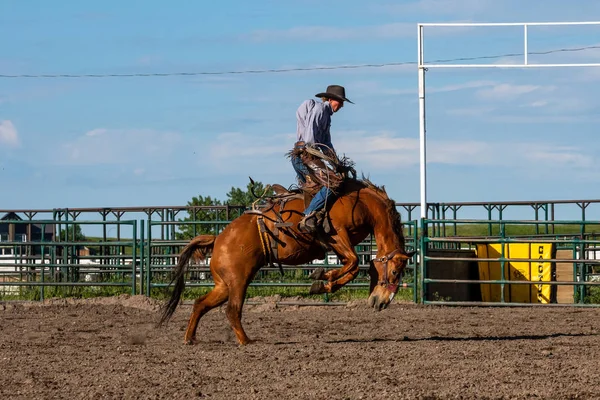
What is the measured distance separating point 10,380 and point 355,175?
3.91m

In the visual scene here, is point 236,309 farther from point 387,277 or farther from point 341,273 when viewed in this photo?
point 387,277

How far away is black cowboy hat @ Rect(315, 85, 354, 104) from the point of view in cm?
929

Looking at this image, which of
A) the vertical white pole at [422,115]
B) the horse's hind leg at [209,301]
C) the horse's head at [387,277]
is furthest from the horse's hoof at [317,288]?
the vertical white pole at [422,115]

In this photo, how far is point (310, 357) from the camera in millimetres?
8320

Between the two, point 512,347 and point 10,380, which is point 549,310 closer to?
point 512,347

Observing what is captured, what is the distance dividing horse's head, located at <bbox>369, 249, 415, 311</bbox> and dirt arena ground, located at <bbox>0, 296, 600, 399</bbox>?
0.43m

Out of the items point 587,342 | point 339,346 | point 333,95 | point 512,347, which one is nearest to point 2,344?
point 339,346

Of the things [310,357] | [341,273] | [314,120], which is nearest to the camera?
[310,357]

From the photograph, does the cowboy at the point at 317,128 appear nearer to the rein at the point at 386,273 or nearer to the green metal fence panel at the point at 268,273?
the rein at the point at 386,273

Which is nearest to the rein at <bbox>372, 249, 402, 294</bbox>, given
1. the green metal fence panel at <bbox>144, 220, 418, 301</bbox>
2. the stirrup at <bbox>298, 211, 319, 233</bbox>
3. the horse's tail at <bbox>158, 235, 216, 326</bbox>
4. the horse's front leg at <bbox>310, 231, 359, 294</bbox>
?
the horse's front leg at <bbox>310, 231, 359, 294</bbox>

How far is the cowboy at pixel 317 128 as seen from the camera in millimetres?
9180

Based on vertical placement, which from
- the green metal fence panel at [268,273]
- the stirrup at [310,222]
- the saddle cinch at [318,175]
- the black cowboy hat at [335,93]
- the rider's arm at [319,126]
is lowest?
the green metal fence panel at [268,273]

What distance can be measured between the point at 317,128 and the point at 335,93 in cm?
38

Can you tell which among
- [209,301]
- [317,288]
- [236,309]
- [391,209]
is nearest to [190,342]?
[209,301]
